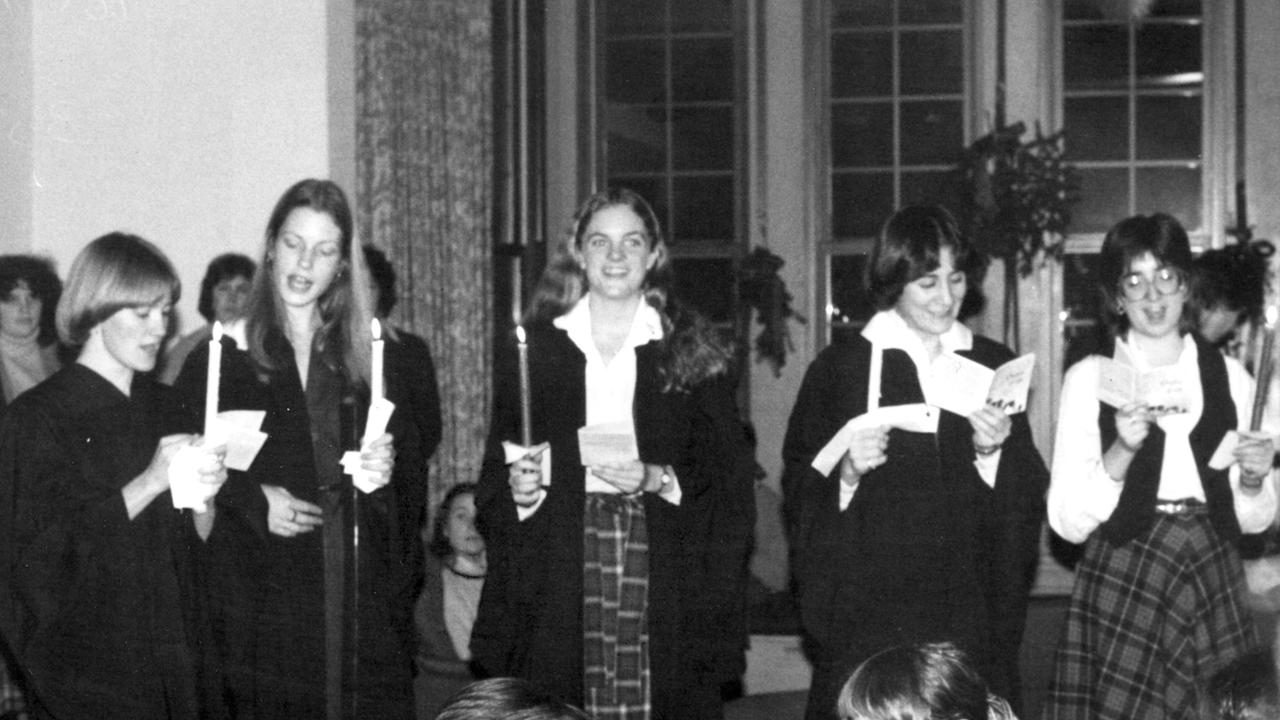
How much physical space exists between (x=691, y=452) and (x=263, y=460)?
2.99ft

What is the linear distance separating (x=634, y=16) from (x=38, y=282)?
4.43 metres

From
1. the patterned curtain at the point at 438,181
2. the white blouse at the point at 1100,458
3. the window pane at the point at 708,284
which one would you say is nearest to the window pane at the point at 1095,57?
the window pane at the point at 708,284

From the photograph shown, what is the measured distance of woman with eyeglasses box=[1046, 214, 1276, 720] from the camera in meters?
3.21

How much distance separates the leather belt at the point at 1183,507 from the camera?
10.7 ft

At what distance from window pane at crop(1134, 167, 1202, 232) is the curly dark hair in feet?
17.3

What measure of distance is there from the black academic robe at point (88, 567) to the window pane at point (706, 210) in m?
5.38

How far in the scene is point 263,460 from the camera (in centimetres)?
314

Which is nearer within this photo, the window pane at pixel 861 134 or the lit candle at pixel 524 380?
the lit candle at pixel 524 380

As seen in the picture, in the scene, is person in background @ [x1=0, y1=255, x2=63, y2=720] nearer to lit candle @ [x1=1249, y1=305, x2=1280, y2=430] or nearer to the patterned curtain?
A: the patterned curtain

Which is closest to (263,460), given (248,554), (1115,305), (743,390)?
(248,554)

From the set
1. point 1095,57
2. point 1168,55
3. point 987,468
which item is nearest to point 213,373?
point 987,468

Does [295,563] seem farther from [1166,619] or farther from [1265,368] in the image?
[1265,368]

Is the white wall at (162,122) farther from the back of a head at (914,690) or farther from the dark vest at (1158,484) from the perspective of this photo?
the back of a head at (914,690)

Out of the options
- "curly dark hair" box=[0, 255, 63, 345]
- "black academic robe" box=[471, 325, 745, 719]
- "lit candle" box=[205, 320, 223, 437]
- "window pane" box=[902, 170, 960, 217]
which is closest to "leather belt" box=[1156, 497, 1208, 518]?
"black academic robe" box=[471, 325, 745, 719]
